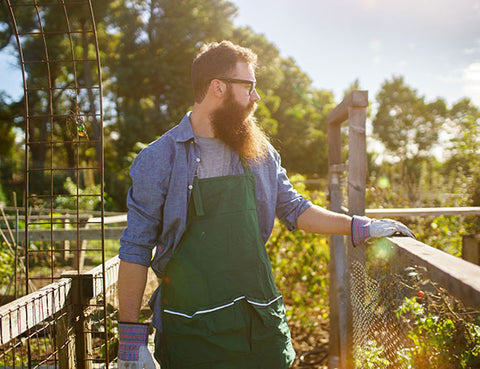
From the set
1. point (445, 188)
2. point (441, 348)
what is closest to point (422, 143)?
point (445, 188)

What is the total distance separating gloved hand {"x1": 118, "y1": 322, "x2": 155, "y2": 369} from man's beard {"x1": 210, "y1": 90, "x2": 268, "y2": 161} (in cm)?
86

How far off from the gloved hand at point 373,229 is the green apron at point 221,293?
0.52 meters

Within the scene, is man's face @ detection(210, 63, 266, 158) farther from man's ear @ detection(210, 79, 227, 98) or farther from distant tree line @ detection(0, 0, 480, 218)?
distant tree line @ detection(0, 0, 480, 218)

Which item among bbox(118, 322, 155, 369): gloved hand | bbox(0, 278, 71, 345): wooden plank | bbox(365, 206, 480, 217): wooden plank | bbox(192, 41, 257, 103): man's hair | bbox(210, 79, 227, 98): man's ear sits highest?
bbox(192, 41, 257, 103): man's hair

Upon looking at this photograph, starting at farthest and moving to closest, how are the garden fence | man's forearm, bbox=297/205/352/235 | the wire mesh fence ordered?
man's forearm, bbox=297/205/352/235 → the wire mesh fence → the garden fence

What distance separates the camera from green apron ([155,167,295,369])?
161 centimetres

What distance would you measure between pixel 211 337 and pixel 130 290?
0.38 m

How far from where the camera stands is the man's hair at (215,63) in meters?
1.83

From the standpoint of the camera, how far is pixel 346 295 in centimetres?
332

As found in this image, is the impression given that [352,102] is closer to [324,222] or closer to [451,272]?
[324,222]

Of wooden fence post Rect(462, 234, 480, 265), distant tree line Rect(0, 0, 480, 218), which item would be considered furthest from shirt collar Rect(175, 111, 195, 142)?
distant tree line Rect(0, 0, 480, 218)

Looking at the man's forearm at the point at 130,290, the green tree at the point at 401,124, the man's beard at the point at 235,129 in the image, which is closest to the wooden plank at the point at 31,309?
the man's forearm at the point at 130,290

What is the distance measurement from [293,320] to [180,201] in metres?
3.51

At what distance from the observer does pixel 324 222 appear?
79.8 inches
